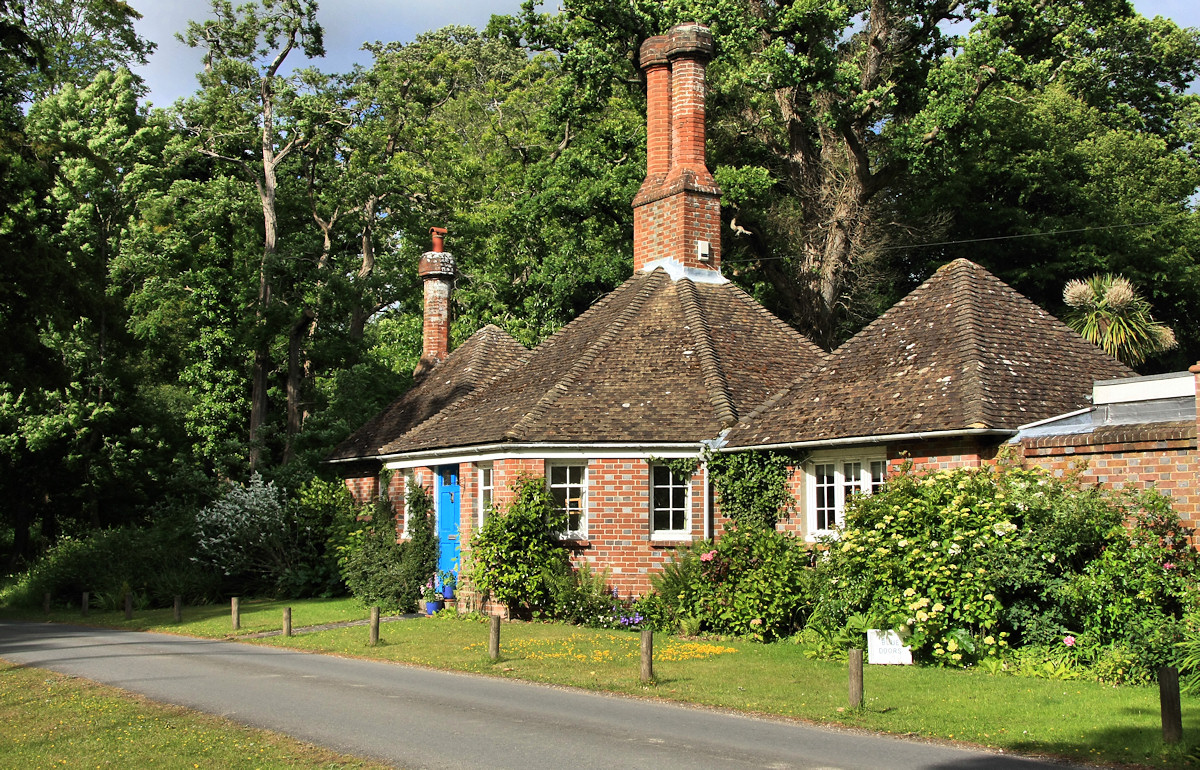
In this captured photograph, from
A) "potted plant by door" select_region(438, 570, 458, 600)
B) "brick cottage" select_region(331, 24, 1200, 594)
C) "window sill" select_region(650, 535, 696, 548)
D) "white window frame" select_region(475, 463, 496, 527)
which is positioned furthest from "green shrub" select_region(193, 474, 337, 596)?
"window sill" select_region(650, 535, 696, 548)

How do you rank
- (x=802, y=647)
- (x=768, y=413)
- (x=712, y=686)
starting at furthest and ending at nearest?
(x=768, y=413)
(x=802, y=647)
(x=712, y=686)

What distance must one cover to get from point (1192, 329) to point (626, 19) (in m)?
20.9

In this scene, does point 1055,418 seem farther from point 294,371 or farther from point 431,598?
point 294,371

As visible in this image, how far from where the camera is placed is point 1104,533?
12883 mm

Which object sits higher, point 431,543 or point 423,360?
point 423,360

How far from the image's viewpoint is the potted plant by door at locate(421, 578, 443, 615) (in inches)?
857

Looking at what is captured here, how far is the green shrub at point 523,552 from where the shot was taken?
19.2 meters

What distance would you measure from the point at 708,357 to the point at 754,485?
3.49 metres

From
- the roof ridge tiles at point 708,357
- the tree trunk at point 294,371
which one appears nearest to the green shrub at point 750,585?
the roof ridge tiles at point 708,357

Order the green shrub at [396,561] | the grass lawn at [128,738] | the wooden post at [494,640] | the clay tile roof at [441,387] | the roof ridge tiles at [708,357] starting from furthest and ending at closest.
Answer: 1. the clay tile roof at [441,387]
2. the green shrub at [396,561]
3. the roof ridge tiles at [708,357]
4. the wooden post at [494,640]
5. the grass lawn at [128,738]

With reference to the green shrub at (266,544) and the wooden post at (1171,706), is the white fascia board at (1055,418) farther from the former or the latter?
the green shrub at (266,544)

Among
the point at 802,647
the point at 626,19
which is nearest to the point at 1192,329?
the point at 626,19

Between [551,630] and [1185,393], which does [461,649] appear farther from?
[1185,393]

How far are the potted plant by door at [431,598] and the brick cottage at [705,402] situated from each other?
54 cm
